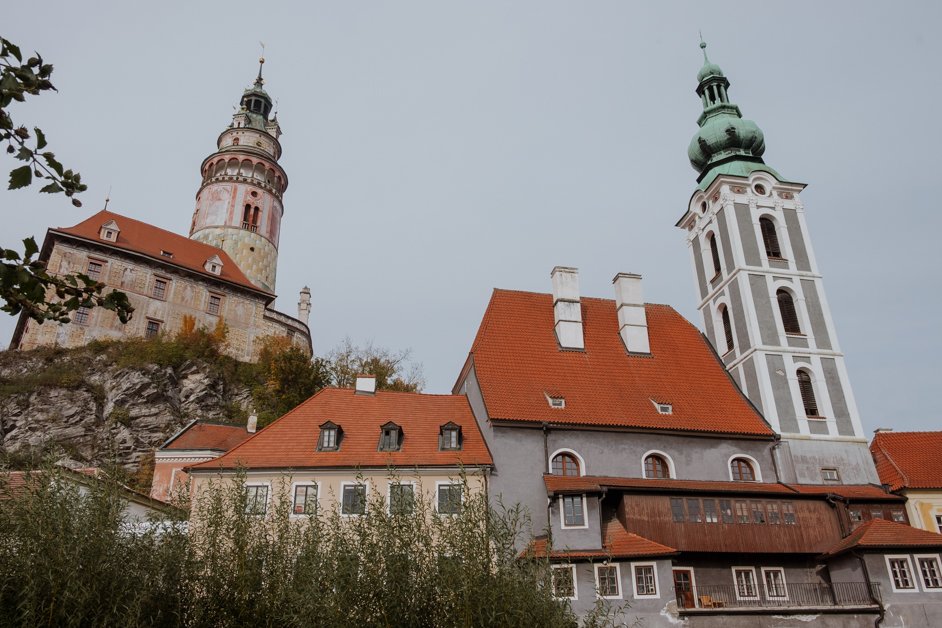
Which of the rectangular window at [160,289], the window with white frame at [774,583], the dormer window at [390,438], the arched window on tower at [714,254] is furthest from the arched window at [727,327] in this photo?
the rectangular window at [160,289]

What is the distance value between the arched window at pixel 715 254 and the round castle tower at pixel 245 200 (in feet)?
102

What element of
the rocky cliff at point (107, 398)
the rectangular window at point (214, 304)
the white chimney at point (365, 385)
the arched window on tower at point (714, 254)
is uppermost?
the rectangular window at point (214, 304)

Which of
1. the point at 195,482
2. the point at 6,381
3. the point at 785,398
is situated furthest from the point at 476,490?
the point at 6,381

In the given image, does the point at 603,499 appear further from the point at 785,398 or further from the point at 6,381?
the point at 6,381

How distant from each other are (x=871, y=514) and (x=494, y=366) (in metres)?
13.0

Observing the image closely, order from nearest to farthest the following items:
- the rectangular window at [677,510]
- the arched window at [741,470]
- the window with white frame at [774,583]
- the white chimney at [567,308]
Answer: the window with white frame at [774,583] → the rectangular window at [677,510] → the arched window at [741,470] → the white chimney at [567,308]

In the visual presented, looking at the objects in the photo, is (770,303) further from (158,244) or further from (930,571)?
(158,244)

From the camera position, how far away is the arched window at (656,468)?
24.3m

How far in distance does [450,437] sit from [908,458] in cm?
1731

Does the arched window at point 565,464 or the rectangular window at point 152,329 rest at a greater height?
the rectangular window at point 152,329

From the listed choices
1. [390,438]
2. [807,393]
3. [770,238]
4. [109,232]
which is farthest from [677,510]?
[109,232]

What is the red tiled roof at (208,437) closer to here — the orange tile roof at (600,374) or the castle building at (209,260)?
the castle building at (209,260)

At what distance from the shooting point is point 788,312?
96.7ft

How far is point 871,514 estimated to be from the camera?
23.8 meters
